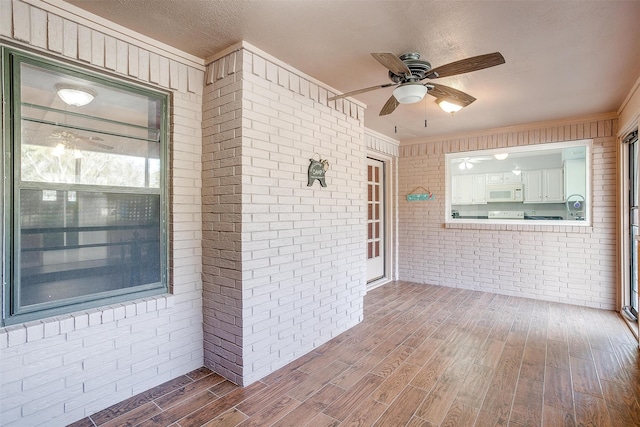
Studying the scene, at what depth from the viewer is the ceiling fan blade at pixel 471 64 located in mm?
1975

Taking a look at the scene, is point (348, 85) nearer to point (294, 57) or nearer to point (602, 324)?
point (294, 57)

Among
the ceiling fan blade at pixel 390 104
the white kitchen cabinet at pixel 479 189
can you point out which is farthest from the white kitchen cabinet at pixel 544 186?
the ceiling fan blade at pixel 390 104

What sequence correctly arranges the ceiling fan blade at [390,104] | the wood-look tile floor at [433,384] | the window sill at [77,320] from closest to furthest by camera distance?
the window sill at [77,320]
the wood-look tile floor at [433,384]
the ceiling fan blade at [390,104]

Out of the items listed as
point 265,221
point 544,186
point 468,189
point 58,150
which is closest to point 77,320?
point 58,150

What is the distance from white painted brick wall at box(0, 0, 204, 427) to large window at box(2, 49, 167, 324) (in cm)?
11

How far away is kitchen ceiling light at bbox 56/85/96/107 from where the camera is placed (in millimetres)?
Result: 2096

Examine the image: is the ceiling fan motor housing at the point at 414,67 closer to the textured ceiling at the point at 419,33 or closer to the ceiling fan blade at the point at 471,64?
the textured ceiling at the point at 419,33

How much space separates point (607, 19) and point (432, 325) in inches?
122

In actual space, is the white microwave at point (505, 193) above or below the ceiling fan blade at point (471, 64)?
below

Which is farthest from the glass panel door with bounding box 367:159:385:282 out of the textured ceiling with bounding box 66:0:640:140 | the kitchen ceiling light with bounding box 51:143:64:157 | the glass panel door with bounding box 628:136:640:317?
the kitchen ceiling light with bounding box 51:143:64:157

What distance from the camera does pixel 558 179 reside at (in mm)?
4793

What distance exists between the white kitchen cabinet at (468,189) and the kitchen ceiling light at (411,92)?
11.3 feet

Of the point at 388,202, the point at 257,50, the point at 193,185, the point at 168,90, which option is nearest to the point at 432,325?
the point at 388,202

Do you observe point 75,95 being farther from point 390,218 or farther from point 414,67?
point 390,218
